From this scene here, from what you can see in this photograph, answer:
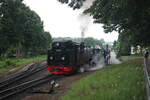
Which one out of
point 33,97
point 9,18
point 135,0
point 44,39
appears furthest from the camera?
point 44,39

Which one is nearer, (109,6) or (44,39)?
(109,6)

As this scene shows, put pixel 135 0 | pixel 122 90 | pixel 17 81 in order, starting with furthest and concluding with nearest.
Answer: pixel 17 81 < pixel 122 90 < pixel 135 0

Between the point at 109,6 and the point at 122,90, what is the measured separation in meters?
5.39

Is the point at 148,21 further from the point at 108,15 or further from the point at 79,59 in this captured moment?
the point at 79,59

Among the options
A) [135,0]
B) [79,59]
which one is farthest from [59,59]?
[135,0]

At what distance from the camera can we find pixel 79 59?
18.4 metres

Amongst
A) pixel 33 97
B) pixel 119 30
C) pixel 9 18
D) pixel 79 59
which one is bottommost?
pixel 33 97

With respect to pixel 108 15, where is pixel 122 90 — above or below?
below

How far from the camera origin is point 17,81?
1530cm

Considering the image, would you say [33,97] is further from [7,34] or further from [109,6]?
[7,34]

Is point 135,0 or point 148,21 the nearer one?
point 135,0

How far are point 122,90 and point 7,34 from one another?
3095 centimetres

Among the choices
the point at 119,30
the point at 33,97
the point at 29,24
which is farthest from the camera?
the point at 29,24

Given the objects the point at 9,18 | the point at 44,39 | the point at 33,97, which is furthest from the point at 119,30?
the point at 44,39
